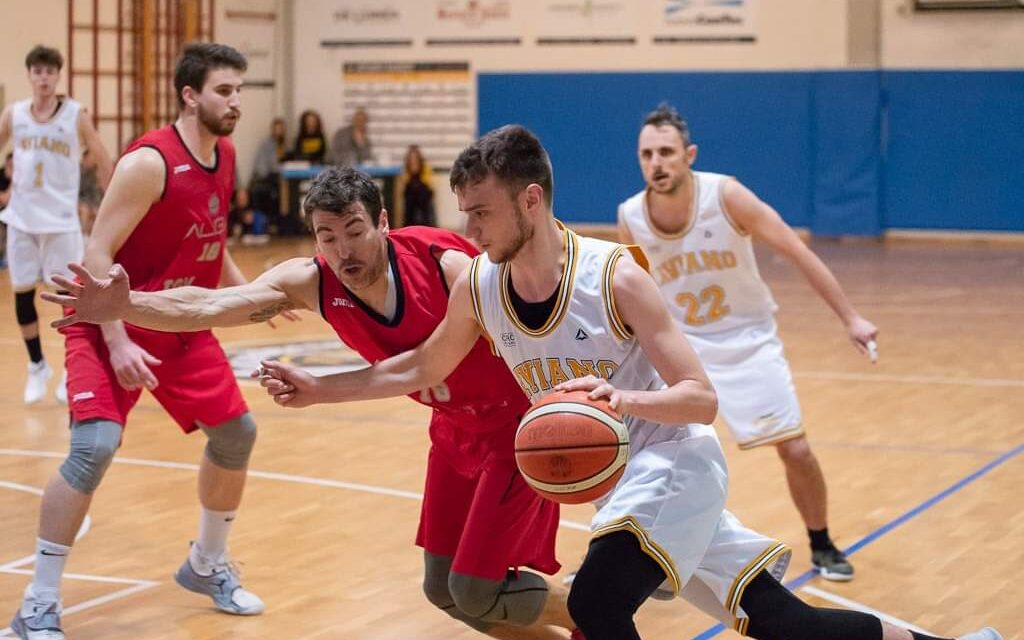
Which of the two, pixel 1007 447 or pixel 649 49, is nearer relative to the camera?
pixel 1007 447

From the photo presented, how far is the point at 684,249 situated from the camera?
584 cm

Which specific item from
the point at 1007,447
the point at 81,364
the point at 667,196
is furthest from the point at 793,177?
the point at 81,364

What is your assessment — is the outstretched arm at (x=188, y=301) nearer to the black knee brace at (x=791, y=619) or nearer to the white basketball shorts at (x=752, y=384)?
the black knee brace at (x=791, y=619)

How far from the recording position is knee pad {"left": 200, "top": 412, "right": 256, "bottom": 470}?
201 inches

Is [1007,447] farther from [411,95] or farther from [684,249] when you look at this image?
[411,95]

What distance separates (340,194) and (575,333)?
748 millimetres

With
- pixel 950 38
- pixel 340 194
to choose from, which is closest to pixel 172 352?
pixel 340 194

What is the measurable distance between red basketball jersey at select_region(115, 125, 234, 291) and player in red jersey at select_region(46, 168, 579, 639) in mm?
941

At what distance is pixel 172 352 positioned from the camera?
504 cm

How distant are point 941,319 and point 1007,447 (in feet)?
16.7

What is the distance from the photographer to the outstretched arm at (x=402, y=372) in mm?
3818

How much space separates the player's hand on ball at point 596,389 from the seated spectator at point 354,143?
714 inches

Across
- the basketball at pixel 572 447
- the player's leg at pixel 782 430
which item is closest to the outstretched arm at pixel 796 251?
the player's leg at pixel 782 430

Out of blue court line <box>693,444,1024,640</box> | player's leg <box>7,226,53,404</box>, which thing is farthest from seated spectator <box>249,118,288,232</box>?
blue court line <box>693,444,1024,640</box>
